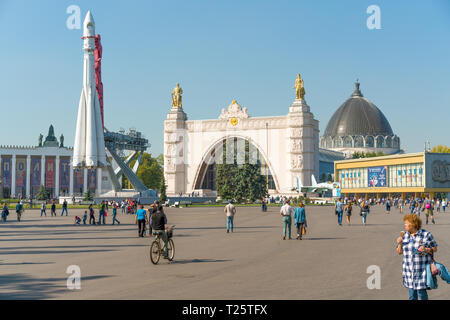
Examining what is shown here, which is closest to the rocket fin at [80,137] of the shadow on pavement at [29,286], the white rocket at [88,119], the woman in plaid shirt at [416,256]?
the white rocket at [88,119]

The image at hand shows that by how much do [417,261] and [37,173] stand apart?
111 metres

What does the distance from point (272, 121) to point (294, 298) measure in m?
90.2

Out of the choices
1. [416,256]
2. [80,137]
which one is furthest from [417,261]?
[80,137]

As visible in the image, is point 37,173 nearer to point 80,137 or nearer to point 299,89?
point 80,137

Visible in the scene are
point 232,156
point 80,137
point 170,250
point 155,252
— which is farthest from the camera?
point 232,156

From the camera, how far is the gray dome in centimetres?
15262

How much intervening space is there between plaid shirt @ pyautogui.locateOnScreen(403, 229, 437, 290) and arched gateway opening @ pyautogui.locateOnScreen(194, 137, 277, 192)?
3667 inches

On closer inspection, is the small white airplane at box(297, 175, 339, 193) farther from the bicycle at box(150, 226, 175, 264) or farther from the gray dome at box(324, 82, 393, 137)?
the bicycle at box(150, 226, 175, 264)

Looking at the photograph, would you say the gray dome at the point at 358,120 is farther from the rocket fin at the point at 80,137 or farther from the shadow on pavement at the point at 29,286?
the shadow on pavement at the point at 29,286

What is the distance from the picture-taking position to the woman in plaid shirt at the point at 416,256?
285 inches

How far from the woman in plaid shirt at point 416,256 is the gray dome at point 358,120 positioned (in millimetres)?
148858

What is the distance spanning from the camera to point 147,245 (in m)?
19.0

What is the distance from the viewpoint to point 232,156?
342 feet

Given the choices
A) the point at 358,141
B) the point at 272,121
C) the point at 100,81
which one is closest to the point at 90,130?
the point at 100,81
